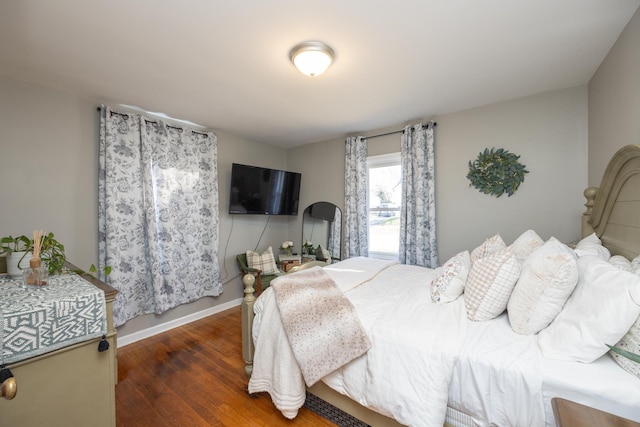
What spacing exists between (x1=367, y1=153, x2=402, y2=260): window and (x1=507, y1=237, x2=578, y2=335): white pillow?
2.08m

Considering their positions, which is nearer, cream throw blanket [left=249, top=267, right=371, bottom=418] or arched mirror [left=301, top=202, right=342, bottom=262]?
cream throw blanket [left=249, top=267, right=371, bottom=418]

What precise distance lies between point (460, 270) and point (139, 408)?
2419 millimetres

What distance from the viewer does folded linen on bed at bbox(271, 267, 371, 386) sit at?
145cm

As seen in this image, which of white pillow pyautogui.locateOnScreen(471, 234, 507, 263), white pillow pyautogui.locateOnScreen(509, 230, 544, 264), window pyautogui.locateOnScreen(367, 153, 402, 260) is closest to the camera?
white pillow pyautogui.locateOnScreen(509, 230, 544, 264)

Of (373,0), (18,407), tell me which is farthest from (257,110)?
(18,407)

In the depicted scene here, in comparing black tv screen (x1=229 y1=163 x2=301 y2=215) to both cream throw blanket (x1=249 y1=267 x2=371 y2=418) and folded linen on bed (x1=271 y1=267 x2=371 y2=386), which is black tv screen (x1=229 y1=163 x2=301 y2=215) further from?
folded linen on bed (x1=271 y1=267 x2=371 y2=386)

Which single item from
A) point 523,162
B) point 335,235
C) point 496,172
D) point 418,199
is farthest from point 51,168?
point 523,162

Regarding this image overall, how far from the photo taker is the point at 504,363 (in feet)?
3.68

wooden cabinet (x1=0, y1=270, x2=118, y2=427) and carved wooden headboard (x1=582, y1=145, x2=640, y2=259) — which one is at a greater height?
carved wooden headboard (x1=582, y1=145, x2=640, y2=259)

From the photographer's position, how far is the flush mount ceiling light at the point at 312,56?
1708mm

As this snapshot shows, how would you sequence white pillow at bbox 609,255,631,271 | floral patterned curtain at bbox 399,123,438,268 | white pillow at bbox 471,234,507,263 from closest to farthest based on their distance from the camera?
white pillow at bbox 609,255,631,271 → white pillow at bbox 471,234,507,263 → floral patterned curtain at bbox 399,123,438,268

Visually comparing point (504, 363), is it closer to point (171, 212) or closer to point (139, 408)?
point (139, 408)

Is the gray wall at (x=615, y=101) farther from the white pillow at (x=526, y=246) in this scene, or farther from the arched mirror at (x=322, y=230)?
the arched mirror at (x=322, y=230)

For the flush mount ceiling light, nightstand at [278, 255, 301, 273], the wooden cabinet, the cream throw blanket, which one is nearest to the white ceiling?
the flush mount ceiling light
